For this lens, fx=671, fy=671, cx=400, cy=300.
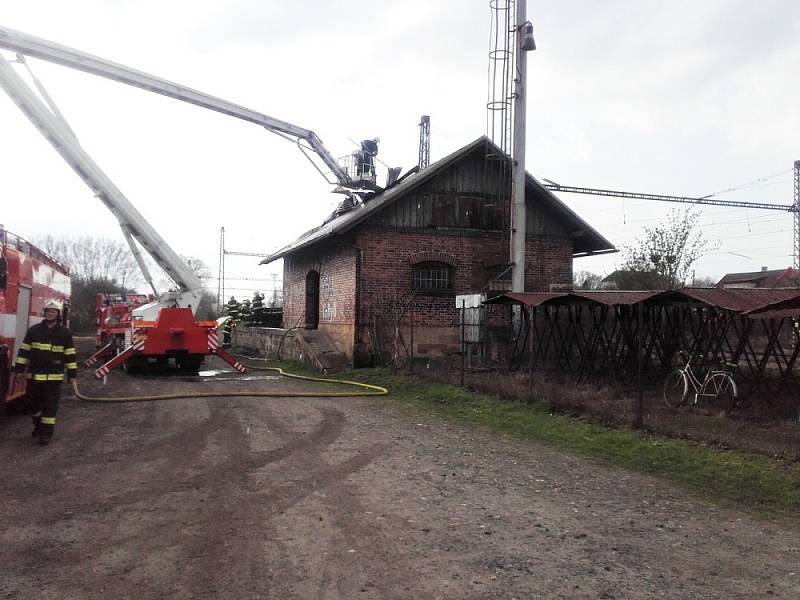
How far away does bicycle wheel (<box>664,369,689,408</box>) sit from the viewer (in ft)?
40.1

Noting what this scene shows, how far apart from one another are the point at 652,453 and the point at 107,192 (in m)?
13.5

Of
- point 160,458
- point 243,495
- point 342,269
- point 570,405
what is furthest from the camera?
point 342,269

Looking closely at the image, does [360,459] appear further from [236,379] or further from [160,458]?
[236,379]

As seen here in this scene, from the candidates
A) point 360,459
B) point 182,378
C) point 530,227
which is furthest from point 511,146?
point 360,459

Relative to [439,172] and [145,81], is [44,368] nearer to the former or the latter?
[145,81]

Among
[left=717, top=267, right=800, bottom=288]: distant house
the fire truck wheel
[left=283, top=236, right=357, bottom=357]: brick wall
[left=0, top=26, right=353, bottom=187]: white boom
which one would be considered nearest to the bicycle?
[left=283, top=236, right=357, bottom=357]: brick wall

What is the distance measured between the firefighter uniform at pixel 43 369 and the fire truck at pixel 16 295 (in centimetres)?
47

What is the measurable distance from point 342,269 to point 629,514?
1535 centimetres

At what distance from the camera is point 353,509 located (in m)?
5.95

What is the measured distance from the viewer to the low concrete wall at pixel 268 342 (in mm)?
23297

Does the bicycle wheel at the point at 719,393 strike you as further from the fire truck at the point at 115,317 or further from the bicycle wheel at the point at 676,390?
the fire truck at the point at 115,317

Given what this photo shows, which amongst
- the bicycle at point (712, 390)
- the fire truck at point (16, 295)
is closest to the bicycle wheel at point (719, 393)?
the bicycle at point (712, 390)

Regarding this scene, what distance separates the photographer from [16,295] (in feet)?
32.1

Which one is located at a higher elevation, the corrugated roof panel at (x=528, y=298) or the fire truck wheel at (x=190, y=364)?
the corrugated roof panel at (x=528, y=298)
